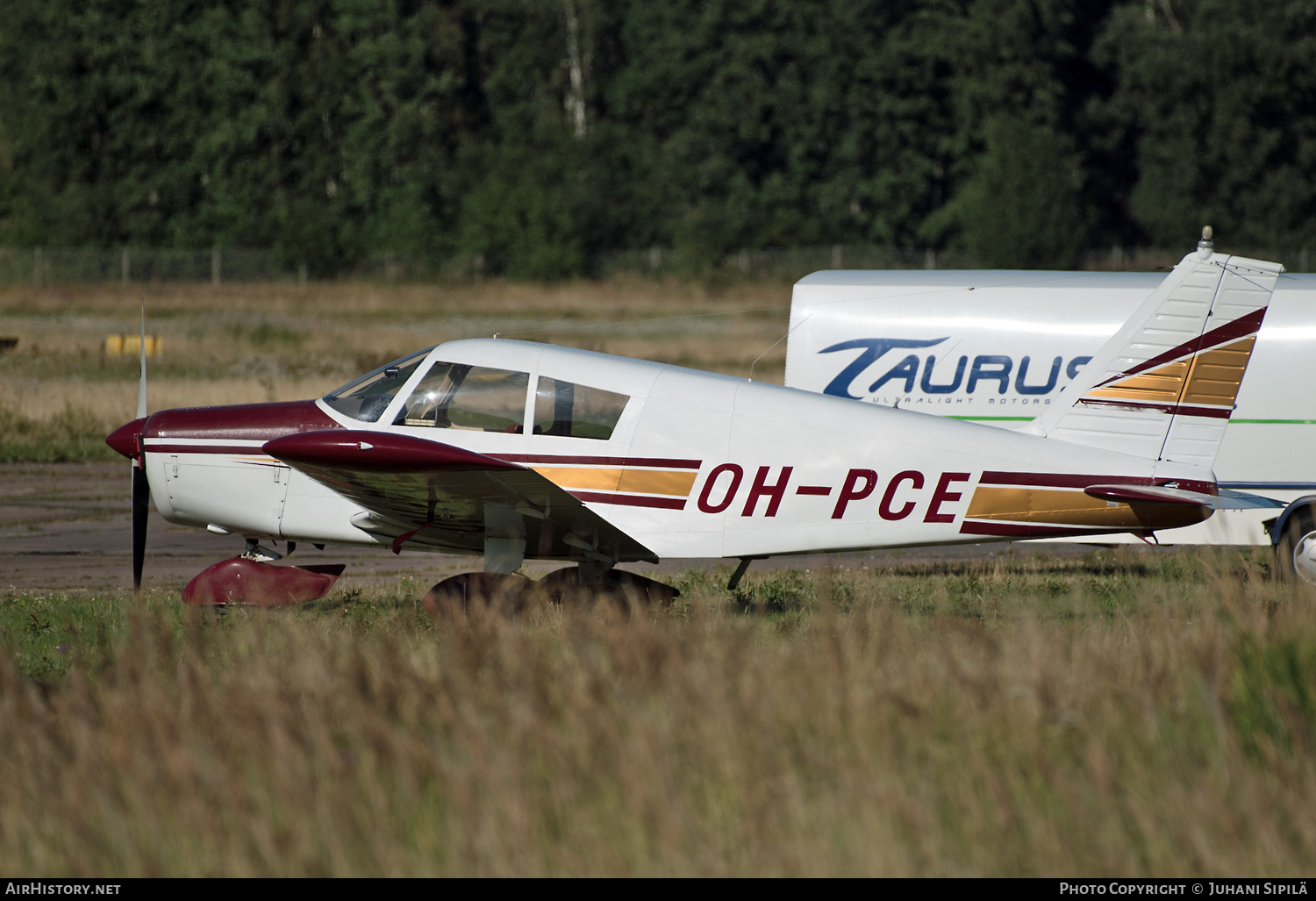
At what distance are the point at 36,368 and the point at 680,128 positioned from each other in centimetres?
3886

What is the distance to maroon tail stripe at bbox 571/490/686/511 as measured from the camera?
8.18m

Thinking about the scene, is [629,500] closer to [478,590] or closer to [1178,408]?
[478,590]

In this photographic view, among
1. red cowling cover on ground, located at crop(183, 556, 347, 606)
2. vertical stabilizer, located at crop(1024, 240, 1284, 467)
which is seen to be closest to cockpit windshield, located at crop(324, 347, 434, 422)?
red cowling cover on ground, located at crop(183, 556, 347, 606)

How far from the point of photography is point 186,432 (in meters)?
8.70

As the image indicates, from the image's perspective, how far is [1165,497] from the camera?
7.91 meters

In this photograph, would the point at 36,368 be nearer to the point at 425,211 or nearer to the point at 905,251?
the point at 425,211

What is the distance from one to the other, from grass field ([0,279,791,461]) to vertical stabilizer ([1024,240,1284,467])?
190 inches

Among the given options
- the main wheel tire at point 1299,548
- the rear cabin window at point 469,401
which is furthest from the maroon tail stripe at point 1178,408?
the rear cabin window at point 469,401

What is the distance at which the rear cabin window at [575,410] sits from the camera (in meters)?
8.16

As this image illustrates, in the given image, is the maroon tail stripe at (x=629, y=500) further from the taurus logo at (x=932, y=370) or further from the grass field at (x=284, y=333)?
the grass field at (x=284, y=333)

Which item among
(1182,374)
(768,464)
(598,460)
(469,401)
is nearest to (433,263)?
(469,401)

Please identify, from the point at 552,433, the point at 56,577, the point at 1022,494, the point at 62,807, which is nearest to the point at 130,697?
the point at 62,807

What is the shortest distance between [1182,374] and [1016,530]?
1495 mm

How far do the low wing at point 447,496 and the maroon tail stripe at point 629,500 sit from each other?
0.11 meters
